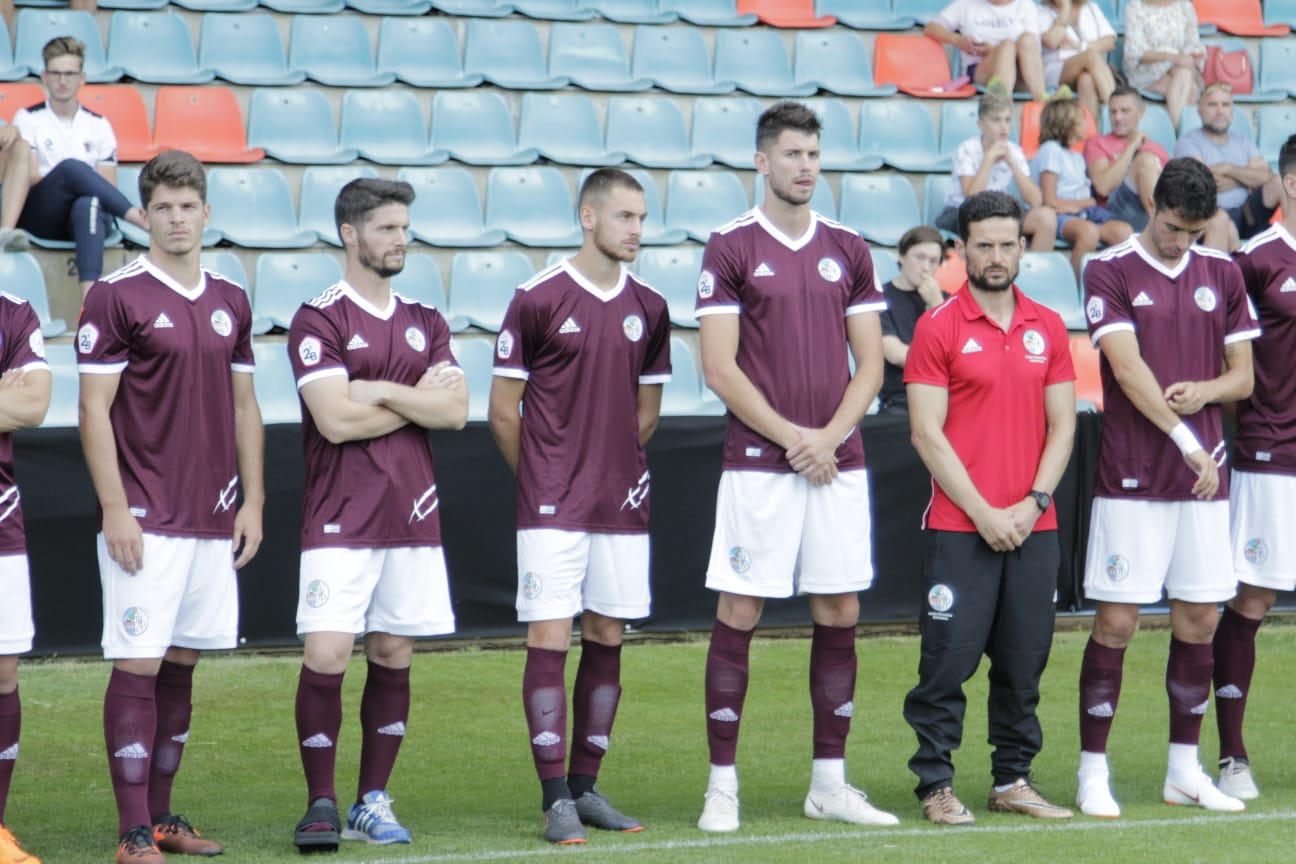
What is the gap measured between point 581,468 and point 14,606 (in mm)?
1847

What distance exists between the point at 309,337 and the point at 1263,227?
27.6 ft

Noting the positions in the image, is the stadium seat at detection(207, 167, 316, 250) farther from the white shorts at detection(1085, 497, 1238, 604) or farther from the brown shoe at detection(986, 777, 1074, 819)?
the brown shoe at detection(986, 777, 1074, 819)

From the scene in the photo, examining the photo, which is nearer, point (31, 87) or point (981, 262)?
point (981, 262)

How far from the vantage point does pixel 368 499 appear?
5738 mm

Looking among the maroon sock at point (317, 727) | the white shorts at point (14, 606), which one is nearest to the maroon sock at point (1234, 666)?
the maroon sock at point (317, 727)

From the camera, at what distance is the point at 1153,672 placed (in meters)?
8.94

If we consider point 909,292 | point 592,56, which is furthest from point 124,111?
point 909,292

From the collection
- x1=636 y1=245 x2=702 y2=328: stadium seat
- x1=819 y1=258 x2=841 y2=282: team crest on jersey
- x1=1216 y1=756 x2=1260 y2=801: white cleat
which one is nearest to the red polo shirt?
x1=819 y1=258 x2=841 y2=282: team crest on jersey

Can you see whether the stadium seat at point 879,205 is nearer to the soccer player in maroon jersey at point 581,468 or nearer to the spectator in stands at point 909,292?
the spectator in stands at point 909,292

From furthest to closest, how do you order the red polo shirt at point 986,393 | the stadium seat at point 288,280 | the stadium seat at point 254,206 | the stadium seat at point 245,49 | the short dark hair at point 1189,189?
the stadium seat at point 245,49 < the stadium seat at point 254,206 < the stadium seat at point 288,280 < the short dark hair at point 1189,189 < the red polo shirt at point 986,393

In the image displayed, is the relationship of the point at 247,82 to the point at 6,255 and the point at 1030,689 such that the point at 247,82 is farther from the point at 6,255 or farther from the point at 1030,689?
the point at 1030,689

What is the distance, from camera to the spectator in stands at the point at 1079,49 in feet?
43.7

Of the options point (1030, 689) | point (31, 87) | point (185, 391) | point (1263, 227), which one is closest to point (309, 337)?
point (185, 391)

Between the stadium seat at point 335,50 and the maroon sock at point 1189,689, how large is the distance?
733 cm
